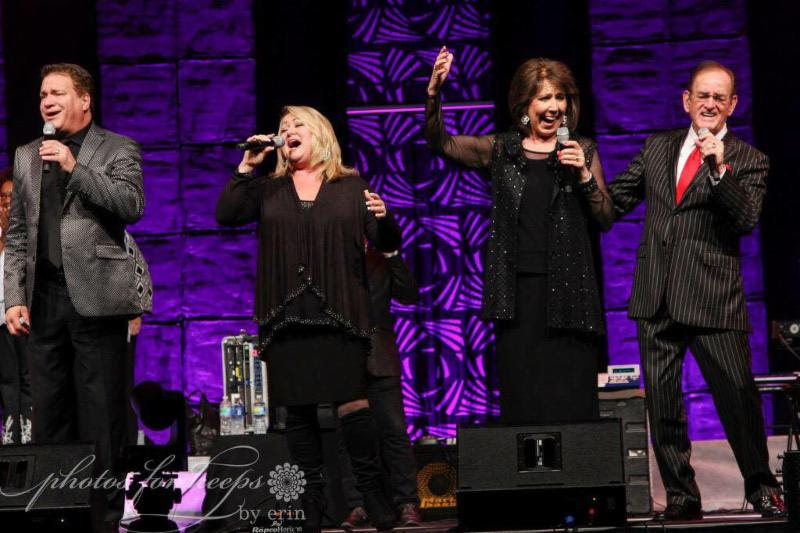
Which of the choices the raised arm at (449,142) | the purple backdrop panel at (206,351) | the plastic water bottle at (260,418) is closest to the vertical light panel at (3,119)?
the purple backdrop panel at (206,351)

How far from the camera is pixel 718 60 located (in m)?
6.62

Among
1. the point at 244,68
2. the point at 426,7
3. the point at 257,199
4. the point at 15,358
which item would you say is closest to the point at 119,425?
the point at 257,199

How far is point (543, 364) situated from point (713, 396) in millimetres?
799

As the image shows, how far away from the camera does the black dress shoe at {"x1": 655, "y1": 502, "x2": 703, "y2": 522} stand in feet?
13.0

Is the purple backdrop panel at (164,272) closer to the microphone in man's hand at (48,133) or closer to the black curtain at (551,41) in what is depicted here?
the black curtain at (551,41)

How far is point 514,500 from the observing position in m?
3.61

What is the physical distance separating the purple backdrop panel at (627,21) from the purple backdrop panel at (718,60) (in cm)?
18

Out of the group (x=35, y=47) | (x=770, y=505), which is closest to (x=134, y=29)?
(x=35, y=47)

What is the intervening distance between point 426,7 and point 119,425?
379 centimetres

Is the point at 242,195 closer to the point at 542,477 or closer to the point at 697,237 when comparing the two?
the point at 542,477

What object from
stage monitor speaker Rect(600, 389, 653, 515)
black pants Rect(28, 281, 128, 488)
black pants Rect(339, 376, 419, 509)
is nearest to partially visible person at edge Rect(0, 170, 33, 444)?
black pants Rect(28, 281, 128, 488)

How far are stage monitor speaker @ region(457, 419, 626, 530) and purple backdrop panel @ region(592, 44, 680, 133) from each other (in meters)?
3.38

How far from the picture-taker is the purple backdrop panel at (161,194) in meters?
6.88

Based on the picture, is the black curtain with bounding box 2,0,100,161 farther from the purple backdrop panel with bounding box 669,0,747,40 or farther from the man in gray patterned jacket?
the purple backdrop panel with bounding box 669,0,747,40
